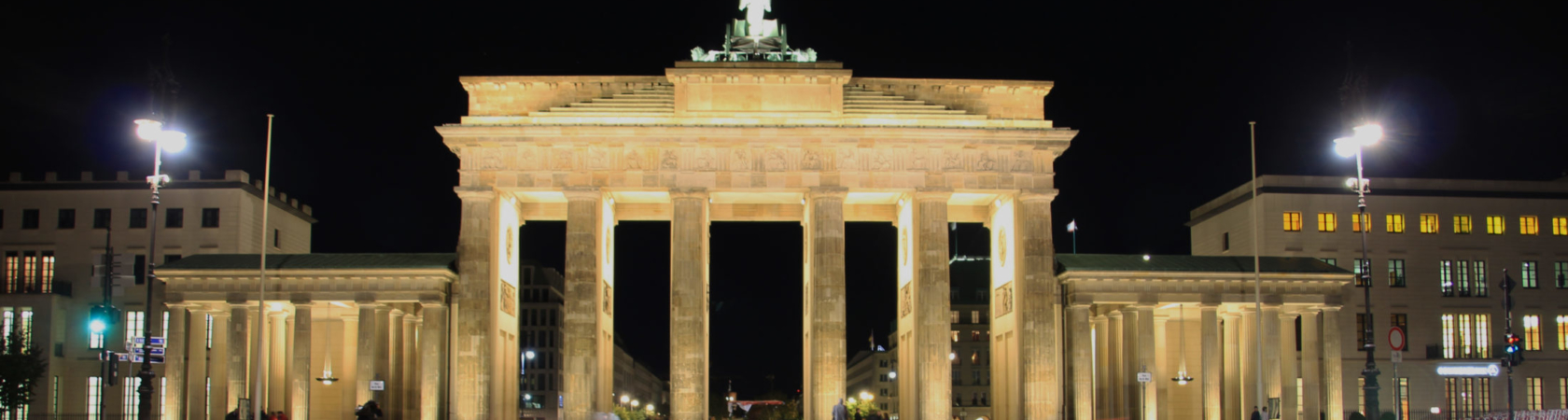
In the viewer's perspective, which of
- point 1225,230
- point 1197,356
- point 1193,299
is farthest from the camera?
point 1225,230

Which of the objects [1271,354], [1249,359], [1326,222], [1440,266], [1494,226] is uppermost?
[1326,222]

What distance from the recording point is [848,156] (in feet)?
162

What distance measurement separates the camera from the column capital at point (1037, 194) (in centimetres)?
4922

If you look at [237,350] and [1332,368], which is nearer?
[237,350]

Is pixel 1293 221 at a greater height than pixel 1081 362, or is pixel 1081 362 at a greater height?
pixel 1293 221

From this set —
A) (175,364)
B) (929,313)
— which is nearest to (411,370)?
(175,364)

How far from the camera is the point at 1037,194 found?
162ft

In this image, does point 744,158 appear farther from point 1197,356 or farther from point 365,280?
point 1197,356

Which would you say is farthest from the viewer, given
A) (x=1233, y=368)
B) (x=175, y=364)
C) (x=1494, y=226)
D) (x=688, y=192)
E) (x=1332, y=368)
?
(x=1494, y=226)

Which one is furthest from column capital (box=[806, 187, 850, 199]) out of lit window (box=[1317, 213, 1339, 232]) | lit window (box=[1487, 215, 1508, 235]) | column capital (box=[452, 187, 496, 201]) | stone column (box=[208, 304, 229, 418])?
lit window (box=[1487, 215, 1508, 235])

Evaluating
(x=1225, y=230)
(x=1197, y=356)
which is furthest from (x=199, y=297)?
(x=1225, y=230)

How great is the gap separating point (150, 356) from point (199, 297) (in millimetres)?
17198

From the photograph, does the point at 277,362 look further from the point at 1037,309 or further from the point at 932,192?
the point at 1037,309

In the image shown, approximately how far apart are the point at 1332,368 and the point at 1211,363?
178 inches
